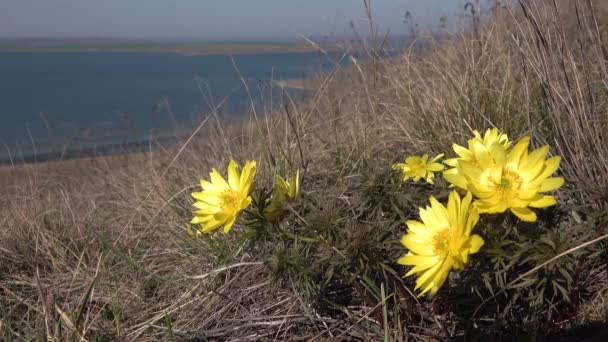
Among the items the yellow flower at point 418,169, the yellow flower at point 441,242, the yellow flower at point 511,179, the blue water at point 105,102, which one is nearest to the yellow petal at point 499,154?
the yellow flower at point 511,179

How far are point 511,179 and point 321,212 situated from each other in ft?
1.62

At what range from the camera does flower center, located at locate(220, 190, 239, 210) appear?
1461mm

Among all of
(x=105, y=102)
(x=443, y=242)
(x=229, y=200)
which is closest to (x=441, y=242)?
(x=443, y=242)

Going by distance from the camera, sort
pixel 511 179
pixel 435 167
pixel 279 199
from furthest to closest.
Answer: pixel 435 167 → pixel 279 199 → pixel 511 179

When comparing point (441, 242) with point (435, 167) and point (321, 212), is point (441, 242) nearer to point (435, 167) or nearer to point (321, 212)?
point (321, 212)

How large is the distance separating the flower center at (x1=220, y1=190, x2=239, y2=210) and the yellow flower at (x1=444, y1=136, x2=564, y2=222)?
0.54 meters

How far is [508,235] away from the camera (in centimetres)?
131

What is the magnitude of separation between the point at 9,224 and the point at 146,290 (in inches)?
47.7

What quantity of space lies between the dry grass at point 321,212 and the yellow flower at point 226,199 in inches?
6.3

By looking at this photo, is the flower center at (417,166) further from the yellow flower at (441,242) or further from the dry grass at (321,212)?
the yellow flower at (441,242)

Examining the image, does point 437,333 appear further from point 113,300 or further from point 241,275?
point 113,300

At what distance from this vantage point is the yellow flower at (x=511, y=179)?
1.15 m

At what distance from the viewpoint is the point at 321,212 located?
1.50 metres

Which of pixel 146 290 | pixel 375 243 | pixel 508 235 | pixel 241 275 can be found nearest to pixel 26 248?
pixel 146 290
